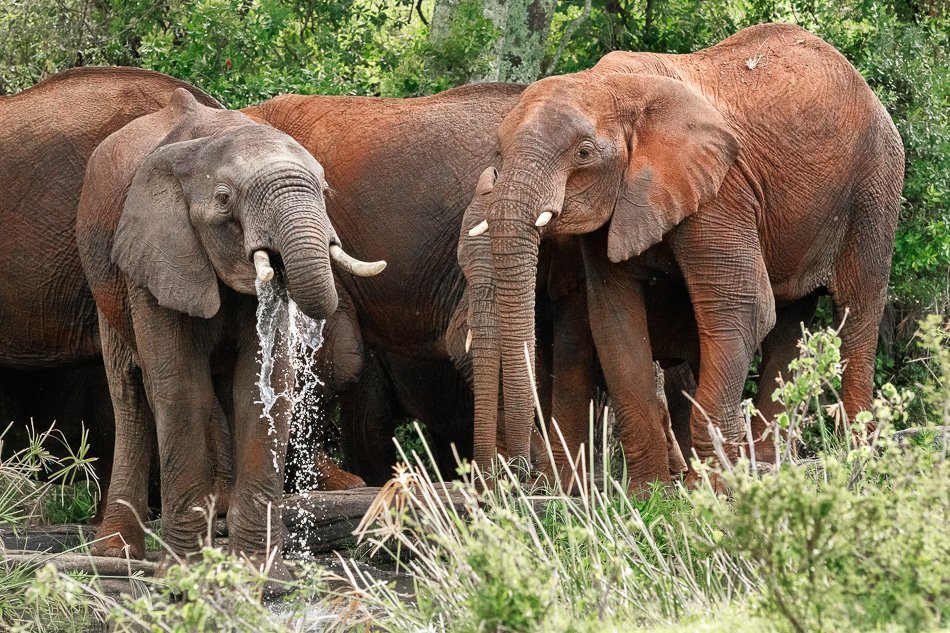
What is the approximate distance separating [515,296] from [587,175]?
760 millimetres

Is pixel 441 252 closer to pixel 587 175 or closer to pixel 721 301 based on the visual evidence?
pixel 587 175

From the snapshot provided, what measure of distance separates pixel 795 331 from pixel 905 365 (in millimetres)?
2290

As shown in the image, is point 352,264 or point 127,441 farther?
point 127,441

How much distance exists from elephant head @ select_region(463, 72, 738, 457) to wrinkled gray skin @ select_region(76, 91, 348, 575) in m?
0.99

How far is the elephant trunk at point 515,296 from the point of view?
8422 mm

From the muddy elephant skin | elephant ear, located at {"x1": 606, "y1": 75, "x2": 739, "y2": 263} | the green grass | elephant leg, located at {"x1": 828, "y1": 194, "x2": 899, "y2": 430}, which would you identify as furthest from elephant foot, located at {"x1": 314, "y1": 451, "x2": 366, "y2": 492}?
the green grass

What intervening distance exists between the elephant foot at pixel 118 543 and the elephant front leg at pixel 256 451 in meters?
0.72

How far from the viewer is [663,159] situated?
29.2 ft

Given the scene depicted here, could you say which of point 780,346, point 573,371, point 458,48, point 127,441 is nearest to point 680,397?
point 780,346

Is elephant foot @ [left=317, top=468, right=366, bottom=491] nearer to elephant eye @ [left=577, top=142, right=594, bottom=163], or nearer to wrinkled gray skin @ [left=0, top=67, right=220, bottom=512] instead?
wrinkled gray skin @ [left=0, top=67, right=220, bottom=512]

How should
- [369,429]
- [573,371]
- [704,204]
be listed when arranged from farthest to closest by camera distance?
[369,429], [573,371], [704,204]

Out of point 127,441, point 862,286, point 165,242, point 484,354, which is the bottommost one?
point 127,441

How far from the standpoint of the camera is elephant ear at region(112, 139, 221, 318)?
8039 mm

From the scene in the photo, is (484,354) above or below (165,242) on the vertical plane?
below
